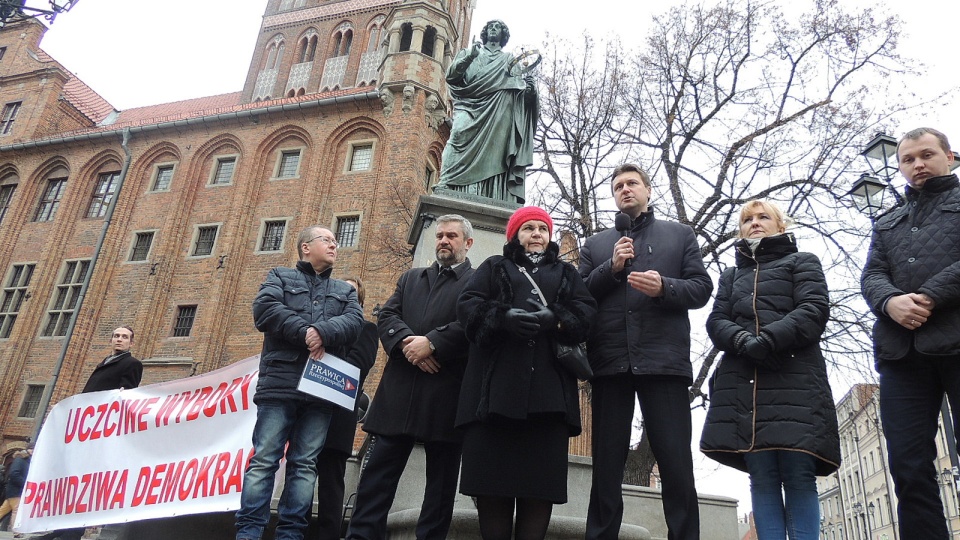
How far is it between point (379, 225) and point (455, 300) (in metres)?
18.2

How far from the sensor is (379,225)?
21.6 m

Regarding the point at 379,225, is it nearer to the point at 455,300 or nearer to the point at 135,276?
the point at 135,276

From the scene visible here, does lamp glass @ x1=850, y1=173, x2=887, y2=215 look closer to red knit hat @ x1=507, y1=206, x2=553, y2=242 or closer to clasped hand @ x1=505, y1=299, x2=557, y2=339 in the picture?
red knit hat @ x1=507, y1=206, x2=553, y2=242

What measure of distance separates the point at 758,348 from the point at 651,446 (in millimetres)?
673

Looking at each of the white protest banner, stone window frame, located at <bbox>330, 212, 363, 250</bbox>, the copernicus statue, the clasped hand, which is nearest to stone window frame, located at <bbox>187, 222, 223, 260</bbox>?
stone window frame, located at <bbox>330, 212, 363, 250</bbox>

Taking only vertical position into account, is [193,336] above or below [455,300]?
above

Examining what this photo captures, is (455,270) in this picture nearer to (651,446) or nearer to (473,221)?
(651,446)

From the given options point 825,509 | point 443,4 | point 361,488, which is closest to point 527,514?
point 361,488

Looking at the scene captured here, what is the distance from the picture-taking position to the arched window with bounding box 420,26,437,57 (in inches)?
986

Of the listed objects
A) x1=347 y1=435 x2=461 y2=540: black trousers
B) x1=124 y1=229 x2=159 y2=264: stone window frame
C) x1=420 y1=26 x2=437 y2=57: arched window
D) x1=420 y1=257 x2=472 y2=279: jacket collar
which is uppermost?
x1=420 y1=26 x2=437 y2=57: arched window

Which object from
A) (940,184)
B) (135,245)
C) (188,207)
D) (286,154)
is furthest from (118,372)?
(135,245)

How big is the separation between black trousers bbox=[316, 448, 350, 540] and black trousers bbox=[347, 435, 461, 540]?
A: 66cm

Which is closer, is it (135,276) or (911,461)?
(911,461)

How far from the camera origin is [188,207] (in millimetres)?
24719
